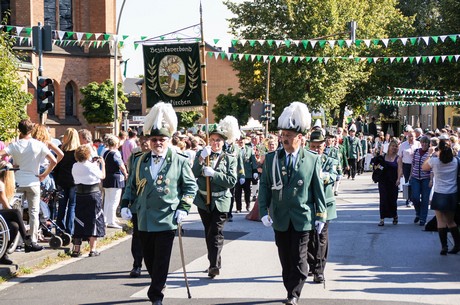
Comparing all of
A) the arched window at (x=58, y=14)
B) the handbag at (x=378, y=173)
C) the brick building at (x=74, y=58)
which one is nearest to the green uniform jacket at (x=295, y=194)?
the handbag at (x=378, y=173)

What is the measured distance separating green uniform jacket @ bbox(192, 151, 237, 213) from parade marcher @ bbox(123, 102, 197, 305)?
1.78 m

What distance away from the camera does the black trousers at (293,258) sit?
26.7 feet

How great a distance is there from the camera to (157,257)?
324 inches

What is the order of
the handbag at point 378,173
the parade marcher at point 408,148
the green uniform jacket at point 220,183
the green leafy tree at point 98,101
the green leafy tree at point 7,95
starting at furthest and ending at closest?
1. the green leafy tree at point 98,101
2. the parade marcher at point 408,148
3. the green leafy tree at point 7,95
4. the handbag at point 378,173
5. the green uniform jacket at point 220,183

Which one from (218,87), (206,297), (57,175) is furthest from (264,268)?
(218,87)

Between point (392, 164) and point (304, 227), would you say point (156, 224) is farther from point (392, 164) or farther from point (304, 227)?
point (392, 164)

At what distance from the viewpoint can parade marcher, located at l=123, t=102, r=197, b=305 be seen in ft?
27.1

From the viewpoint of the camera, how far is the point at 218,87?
96938 millimetres

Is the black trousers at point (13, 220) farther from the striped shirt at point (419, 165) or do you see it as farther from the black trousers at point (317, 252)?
the striped shirt at point (419, 165)

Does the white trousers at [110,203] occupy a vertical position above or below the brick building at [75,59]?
below

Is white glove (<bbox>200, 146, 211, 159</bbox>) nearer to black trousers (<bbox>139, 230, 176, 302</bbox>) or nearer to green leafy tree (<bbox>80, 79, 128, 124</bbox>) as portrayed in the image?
black trousers (<bbox>139, 230, 176, 302</bbox>)

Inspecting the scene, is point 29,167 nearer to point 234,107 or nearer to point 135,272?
point 135,272

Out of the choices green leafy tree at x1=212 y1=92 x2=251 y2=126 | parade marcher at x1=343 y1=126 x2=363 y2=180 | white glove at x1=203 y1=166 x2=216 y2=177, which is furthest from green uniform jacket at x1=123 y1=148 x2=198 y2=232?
green leafy tree at x1=212 y1=92 x2=251 y2=126

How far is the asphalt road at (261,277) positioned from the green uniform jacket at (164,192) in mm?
1022
